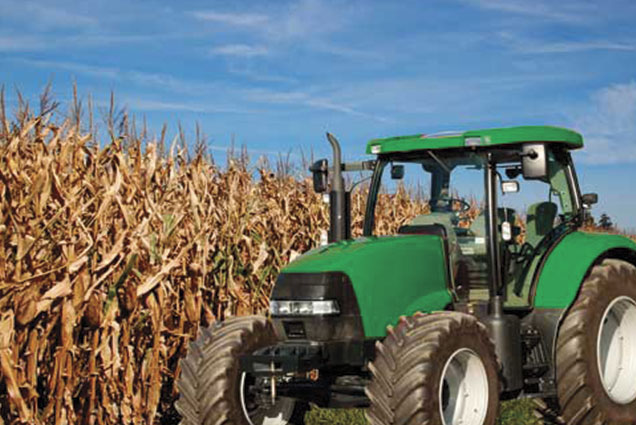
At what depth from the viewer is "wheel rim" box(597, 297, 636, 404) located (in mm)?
6527

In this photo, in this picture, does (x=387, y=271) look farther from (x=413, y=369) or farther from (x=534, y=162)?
(x=534, y=162)

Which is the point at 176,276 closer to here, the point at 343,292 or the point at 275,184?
the point at 343,292

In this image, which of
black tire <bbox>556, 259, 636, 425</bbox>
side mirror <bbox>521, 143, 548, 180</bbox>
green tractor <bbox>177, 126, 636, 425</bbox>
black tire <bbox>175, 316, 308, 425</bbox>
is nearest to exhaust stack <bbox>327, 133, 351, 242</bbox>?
green tractor <bbox>177, 126, 636, 425</bbox>

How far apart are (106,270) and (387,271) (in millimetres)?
1787

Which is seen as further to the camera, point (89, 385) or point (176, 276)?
point (176, 276)

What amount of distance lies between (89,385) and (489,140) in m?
3.11

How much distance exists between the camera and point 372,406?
4820 mm

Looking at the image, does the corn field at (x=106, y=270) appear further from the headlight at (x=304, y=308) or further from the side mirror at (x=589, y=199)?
the side mirror at (x=589, y=199)

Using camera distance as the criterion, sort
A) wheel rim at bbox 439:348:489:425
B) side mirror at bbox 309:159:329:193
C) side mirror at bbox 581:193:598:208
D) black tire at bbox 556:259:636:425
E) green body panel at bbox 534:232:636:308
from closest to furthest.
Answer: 1. wheel rim at bbox 439:348:489:425
2. black tire at bbox 556:259:636:425
3. green body panel at bbox 534:232:636:308
4. side mirror at bbox 309:159:329:193
5. side mirror at bbox 581:193:598:208

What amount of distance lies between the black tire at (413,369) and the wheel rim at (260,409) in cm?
104

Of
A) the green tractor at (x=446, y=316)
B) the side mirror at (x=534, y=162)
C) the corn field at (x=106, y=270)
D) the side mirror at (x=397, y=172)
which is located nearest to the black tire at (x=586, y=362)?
the green tractor at (x=446, y=316)

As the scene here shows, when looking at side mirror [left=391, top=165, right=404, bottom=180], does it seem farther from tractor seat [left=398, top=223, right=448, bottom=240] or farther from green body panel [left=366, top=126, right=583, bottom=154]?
tractor seat [left=398, top=223, right=448, bottom=240]

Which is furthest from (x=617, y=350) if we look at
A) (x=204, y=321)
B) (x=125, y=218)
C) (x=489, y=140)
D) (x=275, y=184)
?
(x=275, y=184)

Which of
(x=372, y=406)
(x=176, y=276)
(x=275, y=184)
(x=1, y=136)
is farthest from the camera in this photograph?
(x=275, y=184)
